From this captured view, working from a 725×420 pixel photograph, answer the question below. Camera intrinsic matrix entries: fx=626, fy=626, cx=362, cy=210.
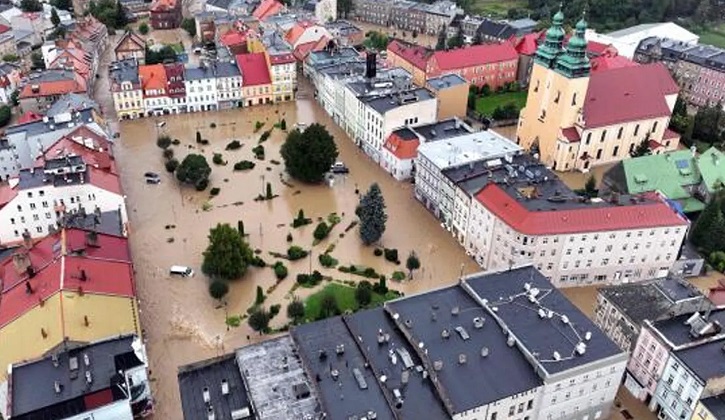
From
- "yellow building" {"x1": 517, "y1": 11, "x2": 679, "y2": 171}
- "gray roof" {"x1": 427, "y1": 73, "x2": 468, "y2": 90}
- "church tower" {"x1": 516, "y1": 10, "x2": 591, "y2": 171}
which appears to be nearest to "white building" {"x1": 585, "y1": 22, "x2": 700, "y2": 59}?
"yellow building" {"x1": 517, "y1": 11, "x2": 679, "y2": 171}

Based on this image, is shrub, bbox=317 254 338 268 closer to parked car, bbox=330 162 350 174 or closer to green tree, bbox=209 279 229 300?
green tree, bbox=209 279 229 300

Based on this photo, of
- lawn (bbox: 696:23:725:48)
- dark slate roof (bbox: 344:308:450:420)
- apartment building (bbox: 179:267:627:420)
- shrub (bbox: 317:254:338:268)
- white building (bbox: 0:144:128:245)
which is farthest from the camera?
lawn (bbox: 696:23:725:48)

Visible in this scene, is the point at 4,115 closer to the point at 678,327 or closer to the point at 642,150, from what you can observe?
the point at 642,150

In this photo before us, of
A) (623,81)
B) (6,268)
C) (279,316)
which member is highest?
(623,81)

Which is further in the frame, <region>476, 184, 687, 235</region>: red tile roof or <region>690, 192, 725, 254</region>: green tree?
<region>690, 192, 725, 254</region>: green tree

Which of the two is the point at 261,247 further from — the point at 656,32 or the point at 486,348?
the point at 656,32

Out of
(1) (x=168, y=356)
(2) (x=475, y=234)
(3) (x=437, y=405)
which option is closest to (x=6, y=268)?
(1) (x=168, y=356)

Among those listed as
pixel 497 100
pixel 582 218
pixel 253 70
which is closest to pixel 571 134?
pixel 582 218
